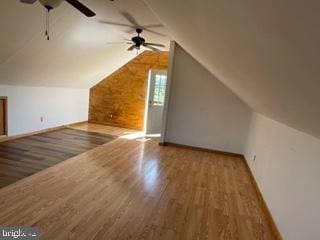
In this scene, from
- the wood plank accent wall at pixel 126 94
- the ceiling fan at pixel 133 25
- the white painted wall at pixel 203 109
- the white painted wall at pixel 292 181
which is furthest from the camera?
the wood plank accent wall at pixel 126 94

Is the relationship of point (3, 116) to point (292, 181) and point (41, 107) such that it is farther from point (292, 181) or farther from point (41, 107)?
point (292, 181)

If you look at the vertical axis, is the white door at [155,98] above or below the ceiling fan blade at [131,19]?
below

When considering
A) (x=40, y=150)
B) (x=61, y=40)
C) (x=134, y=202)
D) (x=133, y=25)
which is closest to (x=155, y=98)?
(x=133, y=25)

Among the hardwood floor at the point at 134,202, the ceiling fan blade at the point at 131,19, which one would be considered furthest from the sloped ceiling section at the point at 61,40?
the hardwood floor at the point at 134,202

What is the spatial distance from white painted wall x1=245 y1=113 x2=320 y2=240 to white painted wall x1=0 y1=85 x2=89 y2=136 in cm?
451

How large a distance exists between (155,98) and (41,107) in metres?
2.73

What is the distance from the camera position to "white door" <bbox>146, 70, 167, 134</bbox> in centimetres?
602

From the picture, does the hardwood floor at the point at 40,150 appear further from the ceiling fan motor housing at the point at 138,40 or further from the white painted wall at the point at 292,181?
the white painted wall at the point at 292,181

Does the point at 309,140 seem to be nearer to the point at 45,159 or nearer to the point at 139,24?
the point at 139,24

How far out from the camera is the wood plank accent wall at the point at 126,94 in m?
6.44

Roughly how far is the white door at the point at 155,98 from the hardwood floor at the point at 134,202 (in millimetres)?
2341

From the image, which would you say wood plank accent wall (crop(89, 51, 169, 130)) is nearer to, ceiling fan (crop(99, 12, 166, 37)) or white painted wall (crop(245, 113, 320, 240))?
ceiling fan (crop(99, 12, 166, 37))

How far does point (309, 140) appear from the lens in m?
1.78

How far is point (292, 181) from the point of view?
6.44 ft
